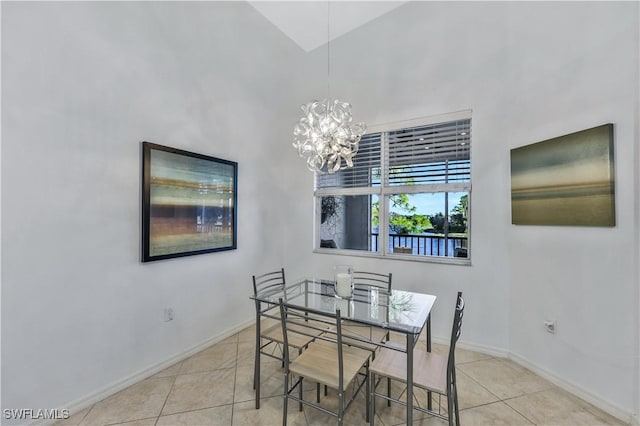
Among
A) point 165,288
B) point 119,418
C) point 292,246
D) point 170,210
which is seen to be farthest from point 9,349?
point 292,246

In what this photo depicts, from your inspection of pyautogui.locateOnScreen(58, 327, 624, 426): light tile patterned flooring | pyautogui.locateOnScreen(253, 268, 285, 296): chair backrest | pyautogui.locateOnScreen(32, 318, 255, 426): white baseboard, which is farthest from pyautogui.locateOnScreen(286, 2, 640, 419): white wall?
pyautogui.locateOnScreen(32, 318, 255, 426): white baseboard

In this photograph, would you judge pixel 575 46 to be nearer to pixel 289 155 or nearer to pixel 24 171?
pixel 289 155

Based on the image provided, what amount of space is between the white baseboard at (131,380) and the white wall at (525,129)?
176 centimetres

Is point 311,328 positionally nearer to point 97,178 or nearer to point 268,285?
point 268,285

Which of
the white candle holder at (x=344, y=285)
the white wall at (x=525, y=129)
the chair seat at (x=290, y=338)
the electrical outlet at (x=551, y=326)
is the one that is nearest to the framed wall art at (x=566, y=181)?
the white wall at (x=525, y=129)

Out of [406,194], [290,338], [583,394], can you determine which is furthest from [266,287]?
[583,394]

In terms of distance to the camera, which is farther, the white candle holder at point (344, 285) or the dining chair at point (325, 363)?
the white candle holder at point (344, 285)

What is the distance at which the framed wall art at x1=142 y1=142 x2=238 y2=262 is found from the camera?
2391 millimetres

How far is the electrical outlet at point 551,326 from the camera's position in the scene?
238 cm

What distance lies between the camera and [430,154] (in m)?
3.22

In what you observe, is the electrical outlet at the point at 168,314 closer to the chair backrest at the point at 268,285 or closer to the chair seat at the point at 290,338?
the chair backrest at the point at 268,285

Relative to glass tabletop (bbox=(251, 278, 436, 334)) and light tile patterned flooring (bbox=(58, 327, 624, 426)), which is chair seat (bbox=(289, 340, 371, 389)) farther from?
light tile patterned flooring (bbox=(58, 327, 624, 426))

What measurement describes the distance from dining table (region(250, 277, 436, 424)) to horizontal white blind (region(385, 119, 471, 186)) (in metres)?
1.51

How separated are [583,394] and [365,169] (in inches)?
113
